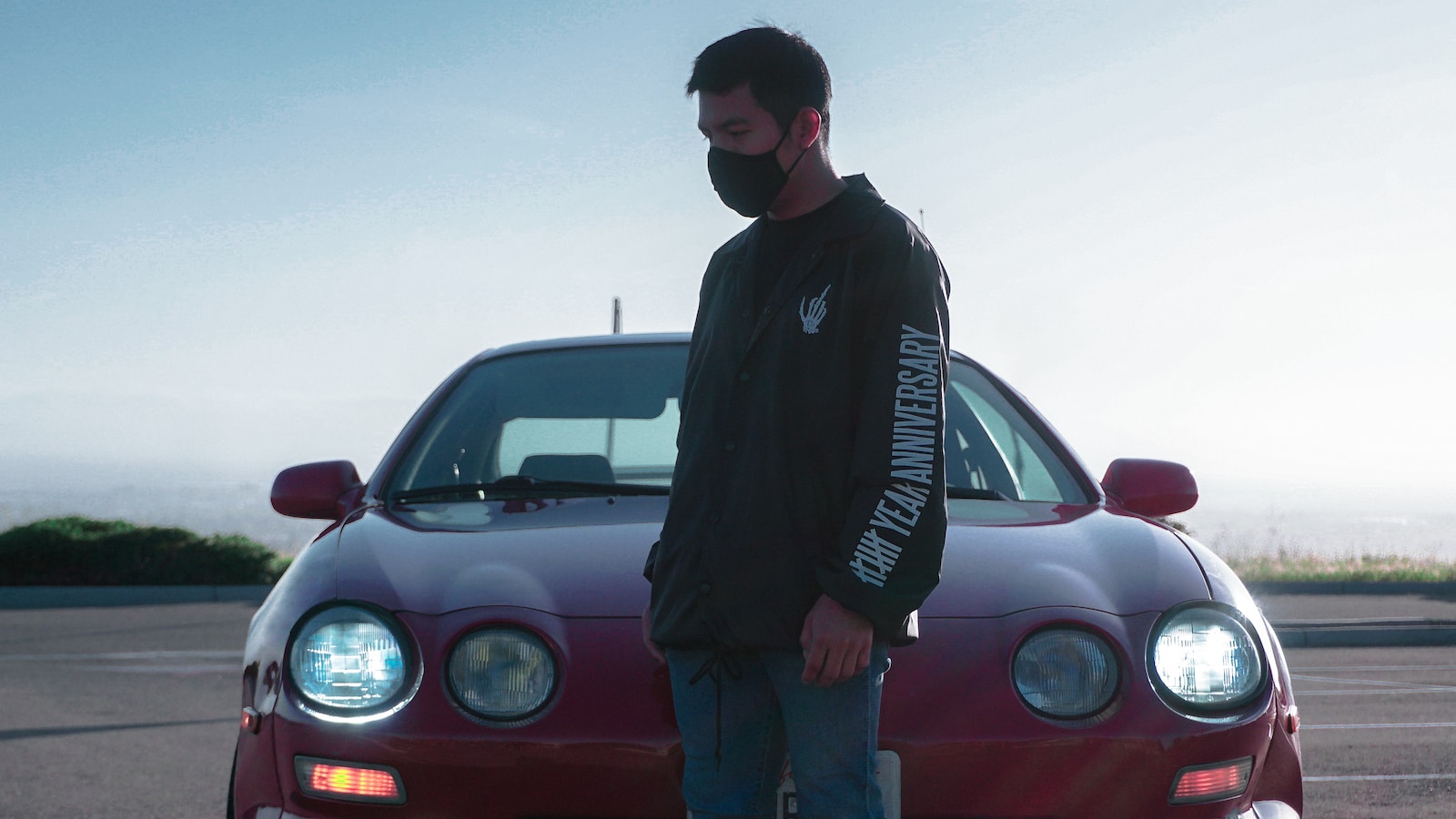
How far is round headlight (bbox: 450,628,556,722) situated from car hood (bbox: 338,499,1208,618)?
2.9 inches

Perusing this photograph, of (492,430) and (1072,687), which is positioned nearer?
(1072,687)

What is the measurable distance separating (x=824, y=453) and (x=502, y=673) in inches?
30.6

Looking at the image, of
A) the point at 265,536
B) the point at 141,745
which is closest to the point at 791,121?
the point at 141,745

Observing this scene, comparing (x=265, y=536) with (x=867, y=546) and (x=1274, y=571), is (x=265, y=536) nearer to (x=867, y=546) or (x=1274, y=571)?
(x=1274, y=571)

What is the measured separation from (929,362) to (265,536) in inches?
602

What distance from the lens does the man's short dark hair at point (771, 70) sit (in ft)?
5.84

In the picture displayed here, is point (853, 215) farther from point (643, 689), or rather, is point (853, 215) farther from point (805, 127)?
point (643, 689)

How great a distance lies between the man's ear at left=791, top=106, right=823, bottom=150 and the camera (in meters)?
1.82

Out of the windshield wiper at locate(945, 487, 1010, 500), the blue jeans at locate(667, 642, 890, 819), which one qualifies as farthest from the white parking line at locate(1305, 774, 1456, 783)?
the blue jeans at locate(667, 642, 890, 819)

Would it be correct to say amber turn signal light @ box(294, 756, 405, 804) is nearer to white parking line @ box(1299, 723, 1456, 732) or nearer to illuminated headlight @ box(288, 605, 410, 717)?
illuminated headlight @ box(288, 605, 410, 717)

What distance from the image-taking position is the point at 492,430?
11.6 ft

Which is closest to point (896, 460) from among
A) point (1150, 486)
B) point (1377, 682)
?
point (1150, 486)

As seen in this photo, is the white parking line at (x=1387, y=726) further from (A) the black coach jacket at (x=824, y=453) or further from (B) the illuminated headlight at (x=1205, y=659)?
(A) the black coach jacket at (x=824, y=453)

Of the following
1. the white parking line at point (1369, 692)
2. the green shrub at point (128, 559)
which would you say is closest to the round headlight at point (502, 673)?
the white parking line at point (1369, 692)
